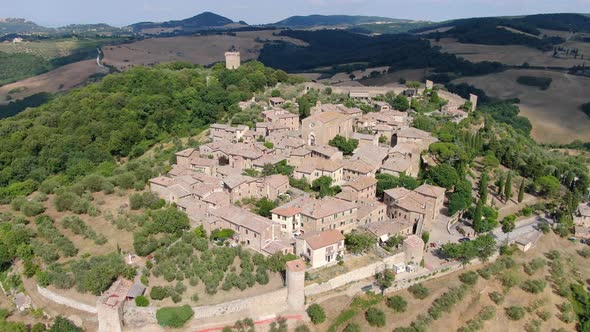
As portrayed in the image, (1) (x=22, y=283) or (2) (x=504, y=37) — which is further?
(2) (x=504, y=37)

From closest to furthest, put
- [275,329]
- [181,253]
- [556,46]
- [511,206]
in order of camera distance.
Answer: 1. [275,329]
2. [181,253]
3. [511,206]
4. [556,46]

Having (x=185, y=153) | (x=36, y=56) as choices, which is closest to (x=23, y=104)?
(x=36, y=56)

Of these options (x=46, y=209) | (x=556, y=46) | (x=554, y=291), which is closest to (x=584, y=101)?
(x=556, y=46)

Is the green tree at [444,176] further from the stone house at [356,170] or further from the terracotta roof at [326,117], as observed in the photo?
the terracotta roof at [326,117]

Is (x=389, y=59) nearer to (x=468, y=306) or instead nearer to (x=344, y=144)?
(x=344, y=144)

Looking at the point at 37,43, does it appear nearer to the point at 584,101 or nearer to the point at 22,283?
the point at 22,283

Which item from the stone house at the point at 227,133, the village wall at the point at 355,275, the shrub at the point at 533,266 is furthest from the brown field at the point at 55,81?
the shrub at the point at 533,266
